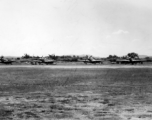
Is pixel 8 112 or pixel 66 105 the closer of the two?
pixel 8 112

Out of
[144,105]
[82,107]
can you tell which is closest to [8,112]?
[82,107]

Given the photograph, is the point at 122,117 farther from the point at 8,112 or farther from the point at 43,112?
the point at 8,112

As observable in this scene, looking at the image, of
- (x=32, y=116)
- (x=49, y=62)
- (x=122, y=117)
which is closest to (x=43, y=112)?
(x=32, y=116)

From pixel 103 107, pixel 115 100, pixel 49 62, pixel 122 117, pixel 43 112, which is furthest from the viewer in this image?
pixel 49 62

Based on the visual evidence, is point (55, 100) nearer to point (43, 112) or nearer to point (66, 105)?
point (66, 105)

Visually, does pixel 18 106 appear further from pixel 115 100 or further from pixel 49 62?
pixel 49 62

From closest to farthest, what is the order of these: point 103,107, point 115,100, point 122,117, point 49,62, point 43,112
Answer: point 122,117 < point 43,112 < point 103,107 < point 115,100 < point 49,62

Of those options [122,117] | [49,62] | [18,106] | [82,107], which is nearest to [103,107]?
[82,107]

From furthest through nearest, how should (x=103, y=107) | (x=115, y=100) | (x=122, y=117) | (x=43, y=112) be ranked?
(x=115, y=100), (x=103, y=107), (x=43, y=112), (x=122, y=117)

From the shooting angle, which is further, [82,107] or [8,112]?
[82,107]
